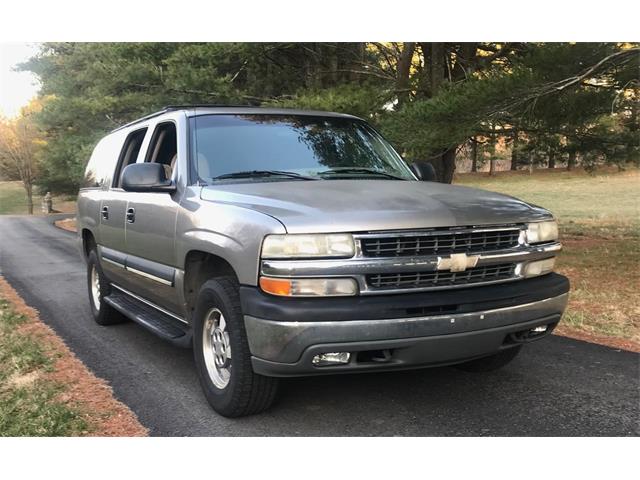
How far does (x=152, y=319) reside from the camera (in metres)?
4.74

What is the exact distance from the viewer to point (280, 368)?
10.3 ft

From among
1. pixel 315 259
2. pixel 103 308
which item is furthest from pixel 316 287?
pixel 103 308

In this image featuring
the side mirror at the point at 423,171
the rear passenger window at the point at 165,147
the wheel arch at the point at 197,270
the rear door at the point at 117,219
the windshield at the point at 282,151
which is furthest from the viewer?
the rear door at the point at 117,219

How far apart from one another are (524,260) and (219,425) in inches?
83.8

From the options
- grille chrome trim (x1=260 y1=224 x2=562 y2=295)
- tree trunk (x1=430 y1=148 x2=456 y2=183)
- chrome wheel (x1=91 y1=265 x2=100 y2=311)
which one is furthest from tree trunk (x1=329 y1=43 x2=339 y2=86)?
grille chrome trim (x1=260 y1=224 x2=562 y2=295)

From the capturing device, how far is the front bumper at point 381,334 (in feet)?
9.87

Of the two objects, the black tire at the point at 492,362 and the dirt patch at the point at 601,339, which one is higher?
the black tire at the point at 492,362

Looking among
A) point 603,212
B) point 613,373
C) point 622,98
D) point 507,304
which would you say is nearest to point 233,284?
point 507,304

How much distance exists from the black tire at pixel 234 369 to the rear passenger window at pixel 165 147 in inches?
59.1

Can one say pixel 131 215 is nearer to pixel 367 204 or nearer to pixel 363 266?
pixel 367 204

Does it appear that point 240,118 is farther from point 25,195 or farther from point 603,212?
point 25,195

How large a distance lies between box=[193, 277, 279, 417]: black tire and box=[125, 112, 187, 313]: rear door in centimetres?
64

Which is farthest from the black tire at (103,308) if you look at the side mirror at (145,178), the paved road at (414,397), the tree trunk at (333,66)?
the tree trunk at (333,66)

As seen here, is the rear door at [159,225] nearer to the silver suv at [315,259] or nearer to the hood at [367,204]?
the silver suv at [315,259]
